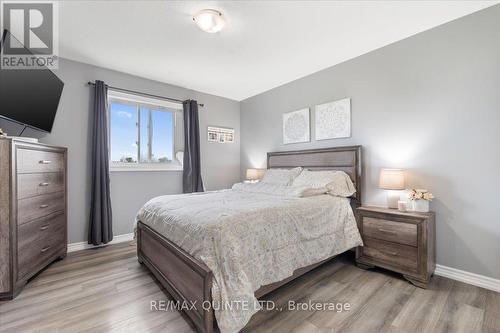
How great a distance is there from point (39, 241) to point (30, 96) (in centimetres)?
153

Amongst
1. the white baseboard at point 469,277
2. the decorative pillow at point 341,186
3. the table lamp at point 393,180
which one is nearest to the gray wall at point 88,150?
the decorative pillow at point 341,186

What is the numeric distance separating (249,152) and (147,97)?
2.18 m

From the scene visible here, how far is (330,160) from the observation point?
3.22 metres

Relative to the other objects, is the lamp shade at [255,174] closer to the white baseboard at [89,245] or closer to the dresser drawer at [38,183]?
the white baseboard at [89,245]

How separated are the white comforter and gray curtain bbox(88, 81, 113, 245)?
1023mm

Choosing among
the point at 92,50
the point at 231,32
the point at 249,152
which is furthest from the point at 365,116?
the point at 92,50

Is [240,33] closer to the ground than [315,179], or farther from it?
farther from it

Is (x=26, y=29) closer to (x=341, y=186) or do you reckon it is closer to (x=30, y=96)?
(x=30, y=96)

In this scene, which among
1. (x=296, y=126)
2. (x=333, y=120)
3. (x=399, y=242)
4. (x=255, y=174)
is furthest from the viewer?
(x=255, y=174)

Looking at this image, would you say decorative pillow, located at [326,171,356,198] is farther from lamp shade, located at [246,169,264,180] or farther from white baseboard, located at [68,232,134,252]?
white baseboard, located at [68,232,134,252]

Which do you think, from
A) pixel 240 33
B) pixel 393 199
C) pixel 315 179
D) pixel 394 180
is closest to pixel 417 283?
pixel 393 199

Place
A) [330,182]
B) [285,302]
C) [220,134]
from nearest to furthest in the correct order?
1. [285,302]
2. [330,182]
3. [220,134]

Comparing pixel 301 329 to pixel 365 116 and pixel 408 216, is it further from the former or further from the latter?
pixel 365 116

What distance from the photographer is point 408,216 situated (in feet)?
7.25
